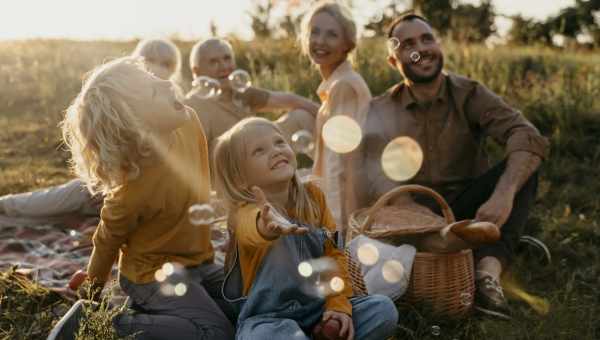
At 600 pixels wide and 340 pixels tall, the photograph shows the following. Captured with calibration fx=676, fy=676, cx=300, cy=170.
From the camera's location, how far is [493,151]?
5.95 metres

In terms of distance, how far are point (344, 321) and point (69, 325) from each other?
1.01 meters

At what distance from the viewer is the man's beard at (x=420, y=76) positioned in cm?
380

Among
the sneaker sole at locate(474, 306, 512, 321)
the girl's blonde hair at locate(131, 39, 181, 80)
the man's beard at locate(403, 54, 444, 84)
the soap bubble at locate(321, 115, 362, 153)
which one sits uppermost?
the girl's blonde hair at locate(131, 39, 181, 80)

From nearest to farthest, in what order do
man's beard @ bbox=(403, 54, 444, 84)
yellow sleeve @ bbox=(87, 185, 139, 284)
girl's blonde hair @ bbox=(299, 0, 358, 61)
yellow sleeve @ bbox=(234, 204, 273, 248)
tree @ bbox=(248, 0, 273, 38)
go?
yellow sleeve @ bbox=(234, 204, 273, 248) < yellow sleeve @ bbox=(87, 185, 139, 284) < man's beard @ bbox=(403, 54, 444, 84) < girl's blonde hair @ bbox=(299, 0, 358, 61) < tree @ bbox=(248, 0, 273, 38)

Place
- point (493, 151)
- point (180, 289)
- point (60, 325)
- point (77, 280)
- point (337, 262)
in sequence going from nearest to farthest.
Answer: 1. point (60, 325)
2. point (337, 262)
3. point (180, 289)
4. point (77, 280)
5. point (493, 151)

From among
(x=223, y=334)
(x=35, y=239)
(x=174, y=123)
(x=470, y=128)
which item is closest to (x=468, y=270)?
(x=470, y=128)

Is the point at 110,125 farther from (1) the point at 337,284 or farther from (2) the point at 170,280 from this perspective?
(1) the point at 337,284

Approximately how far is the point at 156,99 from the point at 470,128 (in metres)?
2.04

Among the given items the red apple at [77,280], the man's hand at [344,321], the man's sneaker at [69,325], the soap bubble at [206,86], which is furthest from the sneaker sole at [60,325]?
the soap bubble at [206,86]

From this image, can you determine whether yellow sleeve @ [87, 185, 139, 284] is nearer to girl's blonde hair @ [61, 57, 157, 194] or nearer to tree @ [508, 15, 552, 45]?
girl's blonde hair @ [61, 57, 157, 194]

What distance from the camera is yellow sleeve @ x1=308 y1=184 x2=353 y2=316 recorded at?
95.4 inches

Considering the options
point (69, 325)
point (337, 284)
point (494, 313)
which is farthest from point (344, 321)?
point (494, 313)

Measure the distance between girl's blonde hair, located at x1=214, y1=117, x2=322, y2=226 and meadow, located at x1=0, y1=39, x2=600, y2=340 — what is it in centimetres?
64

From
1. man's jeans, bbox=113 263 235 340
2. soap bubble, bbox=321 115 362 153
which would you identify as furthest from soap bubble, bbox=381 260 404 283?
soap bubble, bbox=321 115 362 153
